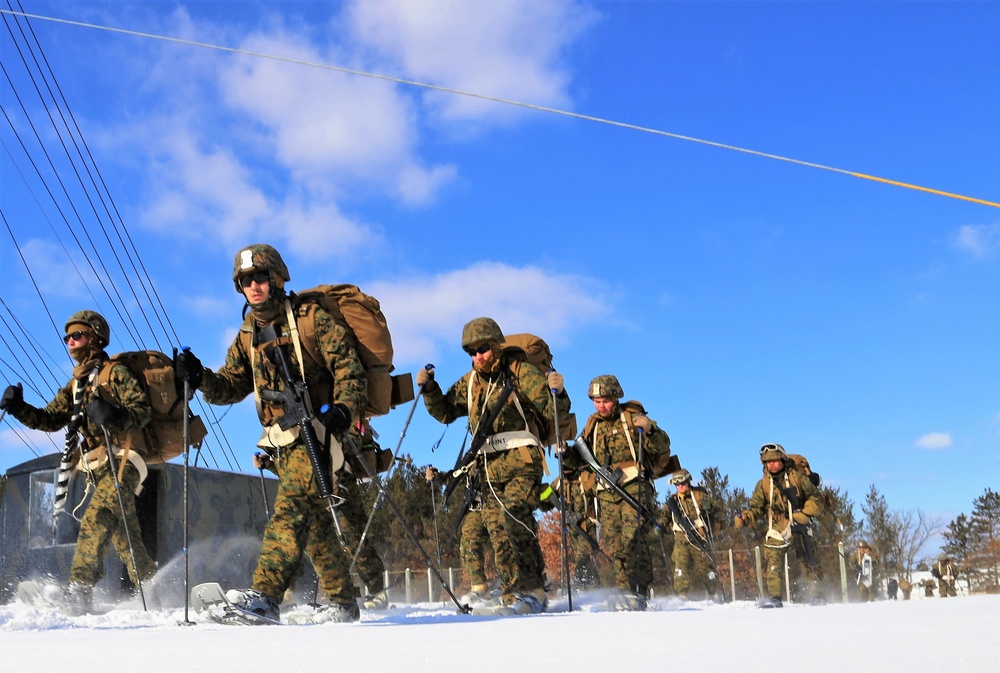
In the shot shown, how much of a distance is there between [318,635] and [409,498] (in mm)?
34177

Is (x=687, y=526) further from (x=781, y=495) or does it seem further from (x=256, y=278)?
(x=256, y=278)

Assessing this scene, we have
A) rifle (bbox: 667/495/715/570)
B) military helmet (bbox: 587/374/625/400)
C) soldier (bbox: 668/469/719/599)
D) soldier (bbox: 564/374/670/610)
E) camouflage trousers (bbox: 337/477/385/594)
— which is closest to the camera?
camouflage trousers (bbox: 337/477/385/594)

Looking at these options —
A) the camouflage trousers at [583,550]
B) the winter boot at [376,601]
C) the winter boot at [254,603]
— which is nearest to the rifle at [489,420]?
the winter boot at [376,601]

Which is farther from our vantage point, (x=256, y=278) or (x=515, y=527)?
(x=515, y=527)

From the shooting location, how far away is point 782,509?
1373cm

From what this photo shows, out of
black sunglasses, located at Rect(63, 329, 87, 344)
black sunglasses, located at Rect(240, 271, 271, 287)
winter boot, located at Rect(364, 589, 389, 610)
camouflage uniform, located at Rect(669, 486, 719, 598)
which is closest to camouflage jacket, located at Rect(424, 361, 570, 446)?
winter boot, located at Rect(364, 589, 389, 610)

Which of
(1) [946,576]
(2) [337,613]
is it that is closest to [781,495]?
(2) [337,613]

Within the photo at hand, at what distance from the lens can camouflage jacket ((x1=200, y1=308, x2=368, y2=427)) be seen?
633cm

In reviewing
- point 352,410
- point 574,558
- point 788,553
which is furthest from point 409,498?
point 352,410

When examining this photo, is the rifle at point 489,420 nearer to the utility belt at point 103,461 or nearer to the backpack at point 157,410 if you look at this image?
the backpack at point 157,410

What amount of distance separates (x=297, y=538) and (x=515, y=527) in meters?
2.31

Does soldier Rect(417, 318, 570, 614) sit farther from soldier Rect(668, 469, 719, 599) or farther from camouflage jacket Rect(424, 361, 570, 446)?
soldier Rect(668, 469, 719, 599)

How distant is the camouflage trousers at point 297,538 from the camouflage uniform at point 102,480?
3010 millimetres

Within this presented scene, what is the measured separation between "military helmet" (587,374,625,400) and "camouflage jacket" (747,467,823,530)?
3.37 meters
